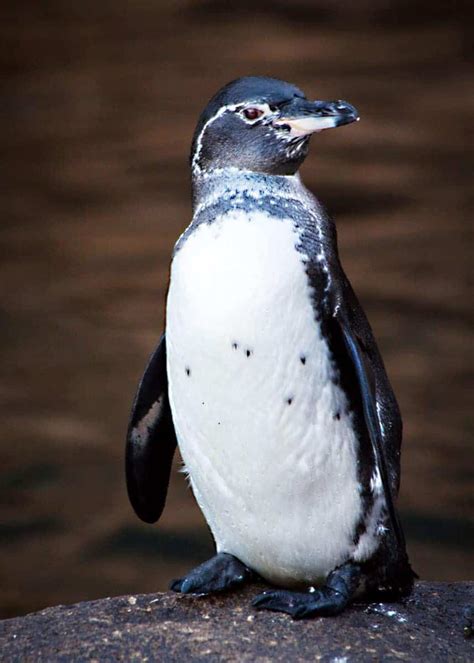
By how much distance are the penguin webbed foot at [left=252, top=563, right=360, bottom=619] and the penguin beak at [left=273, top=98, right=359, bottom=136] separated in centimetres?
78

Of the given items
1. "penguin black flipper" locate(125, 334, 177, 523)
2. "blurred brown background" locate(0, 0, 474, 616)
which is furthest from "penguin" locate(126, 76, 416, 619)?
"blurred brown background" locate(0, 0, 474, 616)

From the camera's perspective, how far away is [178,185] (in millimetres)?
5512

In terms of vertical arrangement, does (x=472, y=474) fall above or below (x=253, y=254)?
below

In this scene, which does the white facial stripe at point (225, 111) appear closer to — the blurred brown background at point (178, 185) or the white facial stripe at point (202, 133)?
the white facial stripe at point (202, 133)

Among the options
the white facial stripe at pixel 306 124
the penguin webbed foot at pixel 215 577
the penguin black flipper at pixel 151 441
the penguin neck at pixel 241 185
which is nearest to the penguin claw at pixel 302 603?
the penguin webbed foot at pixel 215 577

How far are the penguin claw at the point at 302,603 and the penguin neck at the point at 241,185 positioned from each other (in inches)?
27.0

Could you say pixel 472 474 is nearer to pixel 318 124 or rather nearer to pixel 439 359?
pixel 439 359

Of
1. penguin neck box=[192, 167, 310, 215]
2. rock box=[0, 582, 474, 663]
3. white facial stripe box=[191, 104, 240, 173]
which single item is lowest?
rock box=[0, 582, 474, 663]

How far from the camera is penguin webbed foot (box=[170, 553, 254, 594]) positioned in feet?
8.04

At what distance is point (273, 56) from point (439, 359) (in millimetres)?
1364

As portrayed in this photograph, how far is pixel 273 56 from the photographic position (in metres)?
5.34

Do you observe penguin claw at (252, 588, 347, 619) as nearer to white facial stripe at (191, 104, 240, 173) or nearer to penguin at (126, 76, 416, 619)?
penguin at (126, 76, 416, 619)

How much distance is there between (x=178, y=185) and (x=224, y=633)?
3.44 m

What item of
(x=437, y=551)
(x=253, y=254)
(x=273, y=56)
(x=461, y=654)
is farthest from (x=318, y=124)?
(x=273, y=56)
